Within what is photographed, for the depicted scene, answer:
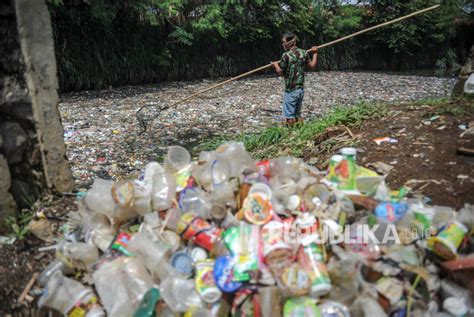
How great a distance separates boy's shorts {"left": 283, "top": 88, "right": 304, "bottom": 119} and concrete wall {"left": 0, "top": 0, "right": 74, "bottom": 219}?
3.71 meters

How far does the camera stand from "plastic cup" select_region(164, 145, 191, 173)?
2674mm

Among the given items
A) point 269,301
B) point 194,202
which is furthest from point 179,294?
point 194,202

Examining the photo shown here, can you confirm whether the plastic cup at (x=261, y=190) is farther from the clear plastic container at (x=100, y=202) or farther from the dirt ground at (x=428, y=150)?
the dirt ground at (x=428, y=150)

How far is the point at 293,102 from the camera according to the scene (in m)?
5.74

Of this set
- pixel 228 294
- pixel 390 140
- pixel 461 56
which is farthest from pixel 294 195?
pixel 461 56

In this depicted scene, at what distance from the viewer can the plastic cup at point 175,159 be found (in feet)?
8.77

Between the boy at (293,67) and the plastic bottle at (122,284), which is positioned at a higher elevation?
the boy at (293,67)

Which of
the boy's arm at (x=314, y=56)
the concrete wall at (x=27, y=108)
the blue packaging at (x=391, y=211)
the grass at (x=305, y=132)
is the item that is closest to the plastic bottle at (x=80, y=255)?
the concrete wall at (x=27, y=108)

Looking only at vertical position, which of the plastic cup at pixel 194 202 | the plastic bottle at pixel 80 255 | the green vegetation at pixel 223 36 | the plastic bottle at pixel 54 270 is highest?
the green vegetation at pixel 223 36

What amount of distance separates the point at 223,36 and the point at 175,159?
37.4 feet

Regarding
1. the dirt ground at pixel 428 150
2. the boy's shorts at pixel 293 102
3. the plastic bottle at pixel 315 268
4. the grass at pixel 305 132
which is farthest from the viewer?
the boy's shorts at pixel 293 102

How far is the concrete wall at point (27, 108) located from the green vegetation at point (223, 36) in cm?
825

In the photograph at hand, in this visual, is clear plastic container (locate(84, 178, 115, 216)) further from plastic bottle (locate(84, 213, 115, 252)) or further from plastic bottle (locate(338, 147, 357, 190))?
plastic bottle (locate(338, 147, 357, 190))

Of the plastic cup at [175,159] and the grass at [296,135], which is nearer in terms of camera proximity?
the plastic cup at [175,159]
